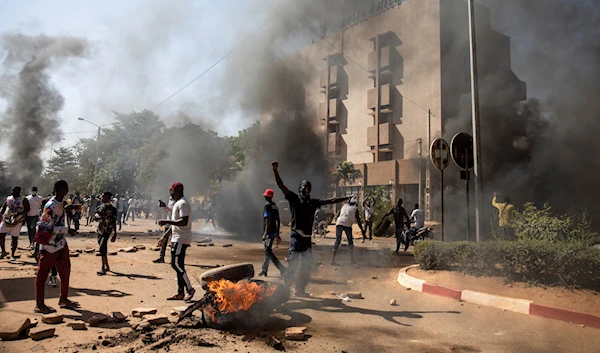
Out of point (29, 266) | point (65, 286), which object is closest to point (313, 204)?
point (65, 286)

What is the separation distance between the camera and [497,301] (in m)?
5.13

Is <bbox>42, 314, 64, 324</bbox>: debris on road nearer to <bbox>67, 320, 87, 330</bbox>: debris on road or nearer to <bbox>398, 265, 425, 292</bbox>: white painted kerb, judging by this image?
<bbox>67, 320, 87, 330</bbox>: debris on road

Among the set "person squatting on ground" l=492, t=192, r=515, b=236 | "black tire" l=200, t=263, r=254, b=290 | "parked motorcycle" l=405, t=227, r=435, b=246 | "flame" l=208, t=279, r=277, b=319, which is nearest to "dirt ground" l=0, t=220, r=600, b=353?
"flame" l=208, t=279, r=277, b=319

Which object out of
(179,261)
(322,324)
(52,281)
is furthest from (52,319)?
(322,324)

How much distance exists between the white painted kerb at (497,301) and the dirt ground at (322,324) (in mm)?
161

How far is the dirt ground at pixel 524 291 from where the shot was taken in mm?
4727

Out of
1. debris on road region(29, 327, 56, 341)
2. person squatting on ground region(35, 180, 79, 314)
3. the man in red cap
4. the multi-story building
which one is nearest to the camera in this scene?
debris on road region(29, 327, 56, 341)

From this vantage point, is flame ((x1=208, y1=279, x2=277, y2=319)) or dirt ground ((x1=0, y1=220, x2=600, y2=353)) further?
flame ((x1=208, y1=279, x2=277, y2=319))

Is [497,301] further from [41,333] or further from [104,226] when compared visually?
[104,226]

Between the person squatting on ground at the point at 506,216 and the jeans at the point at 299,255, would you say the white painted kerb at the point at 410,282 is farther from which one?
the person squatting on ground at the point at 506,216

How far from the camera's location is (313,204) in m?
5.36

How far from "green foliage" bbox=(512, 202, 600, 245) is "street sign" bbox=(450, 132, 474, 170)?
5.76 feet

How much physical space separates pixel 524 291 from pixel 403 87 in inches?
1182

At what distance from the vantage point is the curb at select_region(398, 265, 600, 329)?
4407mm
